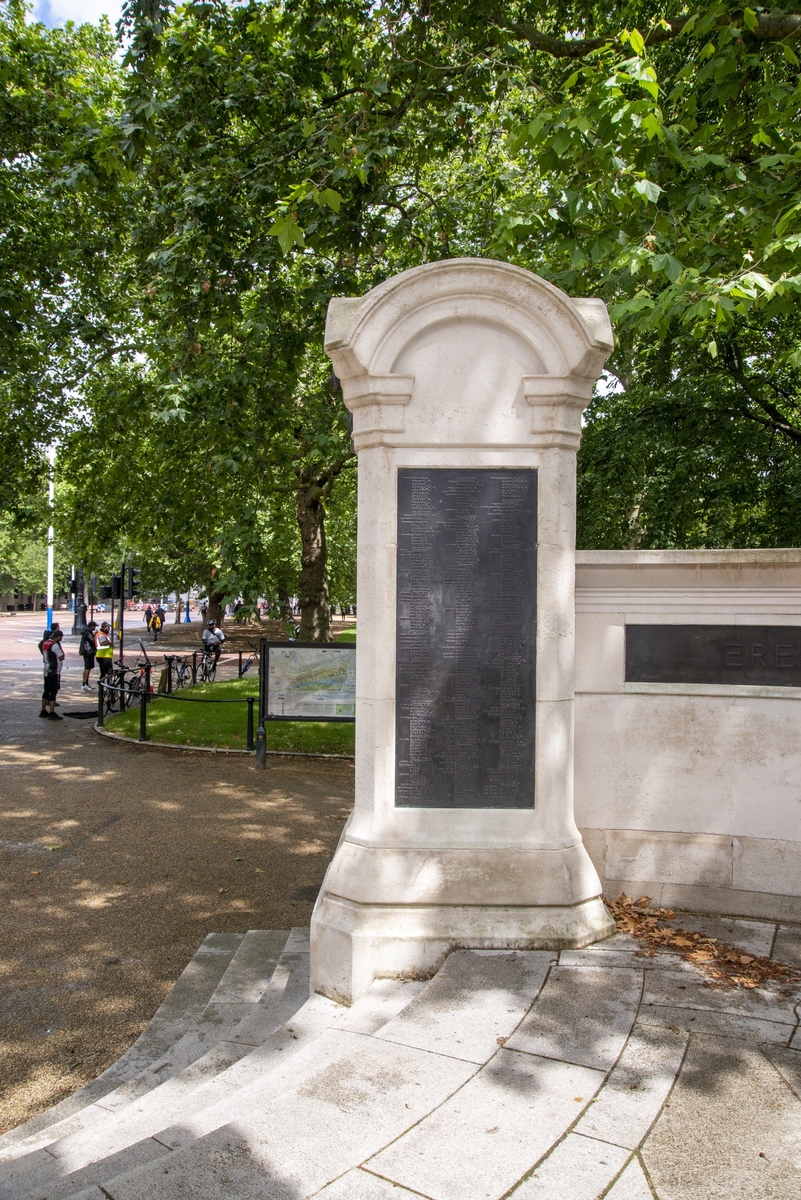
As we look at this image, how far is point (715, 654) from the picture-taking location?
482 cm

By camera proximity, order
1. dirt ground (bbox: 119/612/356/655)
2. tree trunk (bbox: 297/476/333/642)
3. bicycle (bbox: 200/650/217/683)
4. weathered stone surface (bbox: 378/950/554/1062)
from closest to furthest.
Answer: weathered stone surface (bbox: 378/950/554/1062)
tree trunk (bbox: 297/476/333/642)
bicycle (bbox: 200/650/217/683)
dirt ground (bbox: 119/612/356/655)

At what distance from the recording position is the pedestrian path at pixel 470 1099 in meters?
2.53

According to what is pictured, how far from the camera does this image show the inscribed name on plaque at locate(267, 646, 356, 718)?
37.9ft

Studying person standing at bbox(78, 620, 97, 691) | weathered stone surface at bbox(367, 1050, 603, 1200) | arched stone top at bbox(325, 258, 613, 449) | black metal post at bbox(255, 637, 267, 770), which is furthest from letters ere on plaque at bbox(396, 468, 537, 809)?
person standing at bbox(78, 620, 97, 691)

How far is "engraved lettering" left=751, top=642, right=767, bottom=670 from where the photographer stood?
4.76 meters

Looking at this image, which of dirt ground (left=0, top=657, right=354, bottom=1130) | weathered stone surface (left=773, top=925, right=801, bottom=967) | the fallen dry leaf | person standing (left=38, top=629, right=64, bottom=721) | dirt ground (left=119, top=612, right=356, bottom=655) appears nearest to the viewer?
the fallen dry leaf

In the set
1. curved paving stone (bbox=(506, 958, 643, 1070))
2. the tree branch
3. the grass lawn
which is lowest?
the grass lawn

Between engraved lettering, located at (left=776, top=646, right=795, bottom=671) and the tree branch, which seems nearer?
engraved lettering, located at (left=776, top=646, right=795, bottom=671)

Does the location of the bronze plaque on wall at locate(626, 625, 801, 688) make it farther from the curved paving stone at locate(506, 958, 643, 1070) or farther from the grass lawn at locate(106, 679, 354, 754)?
the grass lawn at locate(106, 679, 354, 754)

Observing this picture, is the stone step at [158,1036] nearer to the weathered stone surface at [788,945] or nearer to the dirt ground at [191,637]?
the weathered stone surface at [788,945]

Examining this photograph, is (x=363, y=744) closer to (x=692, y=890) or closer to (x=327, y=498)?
(x=692, y=890)

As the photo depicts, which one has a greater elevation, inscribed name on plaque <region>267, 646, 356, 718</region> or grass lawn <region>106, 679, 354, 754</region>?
inscribed name on plaque <region>267, 646, 356, 718</region>

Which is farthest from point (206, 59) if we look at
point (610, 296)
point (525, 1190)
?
point (525, 1190)

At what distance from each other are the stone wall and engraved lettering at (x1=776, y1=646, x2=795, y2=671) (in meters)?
0.12
